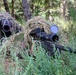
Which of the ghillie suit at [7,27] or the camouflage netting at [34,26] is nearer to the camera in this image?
the camouflage netting at [34,26]

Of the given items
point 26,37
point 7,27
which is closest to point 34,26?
point 26,37

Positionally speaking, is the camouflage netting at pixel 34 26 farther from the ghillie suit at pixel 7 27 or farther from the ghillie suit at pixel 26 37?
the ghillie suit at pixel 7 27

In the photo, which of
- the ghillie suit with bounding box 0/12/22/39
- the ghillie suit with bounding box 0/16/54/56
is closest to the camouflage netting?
the ghillie suit with bounding box 0/16/54/56

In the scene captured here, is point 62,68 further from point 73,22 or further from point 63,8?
point 63,8

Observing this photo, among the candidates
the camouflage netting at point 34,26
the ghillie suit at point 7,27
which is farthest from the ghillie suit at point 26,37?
the ghillie suit at point 7,27

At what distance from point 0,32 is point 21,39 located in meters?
0.74

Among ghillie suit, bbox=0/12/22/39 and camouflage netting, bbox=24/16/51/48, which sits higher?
camouflage netting, bbox=24/16/51/48

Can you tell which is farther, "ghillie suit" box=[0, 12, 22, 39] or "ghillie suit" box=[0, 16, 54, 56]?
"ghillie suit" box=[0, 12, 22, 39]

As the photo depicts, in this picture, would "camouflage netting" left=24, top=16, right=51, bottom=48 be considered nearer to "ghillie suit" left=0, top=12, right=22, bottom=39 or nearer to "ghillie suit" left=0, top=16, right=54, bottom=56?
"ghillie suit" left=0, top=16, right=54, bottom=56

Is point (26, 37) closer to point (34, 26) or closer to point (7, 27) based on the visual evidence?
point (34, 26)

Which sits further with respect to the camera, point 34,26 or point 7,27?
A: point 7,27

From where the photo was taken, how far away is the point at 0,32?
3885mm

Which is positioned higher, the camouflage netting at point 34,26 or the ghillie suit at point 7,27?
the camouflage netting at point 34,26

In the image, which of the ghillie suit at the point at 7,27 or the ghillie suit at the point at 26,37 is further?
the ghillie suit at the point at 7,27
